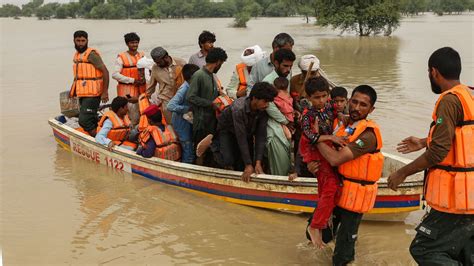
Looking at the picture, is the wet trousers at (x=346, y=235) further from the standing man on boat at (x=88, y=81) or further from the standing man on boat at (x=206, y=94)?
the standing man on boat at (x=88, y=81)

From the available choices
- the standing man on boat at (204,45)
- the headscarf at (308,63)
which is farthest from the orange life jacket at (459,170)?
the standing man on boat at (204,45)

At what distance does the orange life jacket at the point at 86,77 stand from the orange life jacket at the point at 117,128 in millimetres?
903

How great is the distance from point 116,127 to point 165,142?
0.97 meters

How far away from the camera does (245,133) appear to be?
4902 mm

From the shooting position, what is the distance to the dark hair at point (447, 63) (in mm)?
3088

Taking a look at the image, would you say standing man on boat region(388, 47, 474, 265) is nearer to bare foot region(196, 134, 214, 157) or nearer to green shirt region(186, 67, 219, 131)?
bare foot region(196, 134, 214, 157)

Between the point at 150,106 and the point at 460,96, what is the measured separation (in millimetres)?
4011

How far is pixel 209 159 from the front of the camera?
601 cm

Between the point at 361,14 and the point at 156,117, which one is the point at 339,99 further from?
the point at 361,14

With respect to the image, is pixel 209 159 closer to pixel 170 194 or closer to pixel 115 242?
pixel 170 194

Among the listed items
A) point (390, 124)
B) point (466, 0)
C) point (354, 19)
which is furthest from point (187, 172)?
point (466, 0)

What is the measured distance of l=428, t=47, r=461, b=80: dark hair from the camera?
3.09 meters

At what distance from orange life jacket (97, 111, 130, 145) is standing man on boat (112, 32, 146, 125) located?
52 cm

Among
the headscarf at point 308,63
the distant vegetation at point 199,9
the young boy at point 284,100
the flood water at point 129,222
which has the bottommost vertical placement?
the flood water at point 129,222
